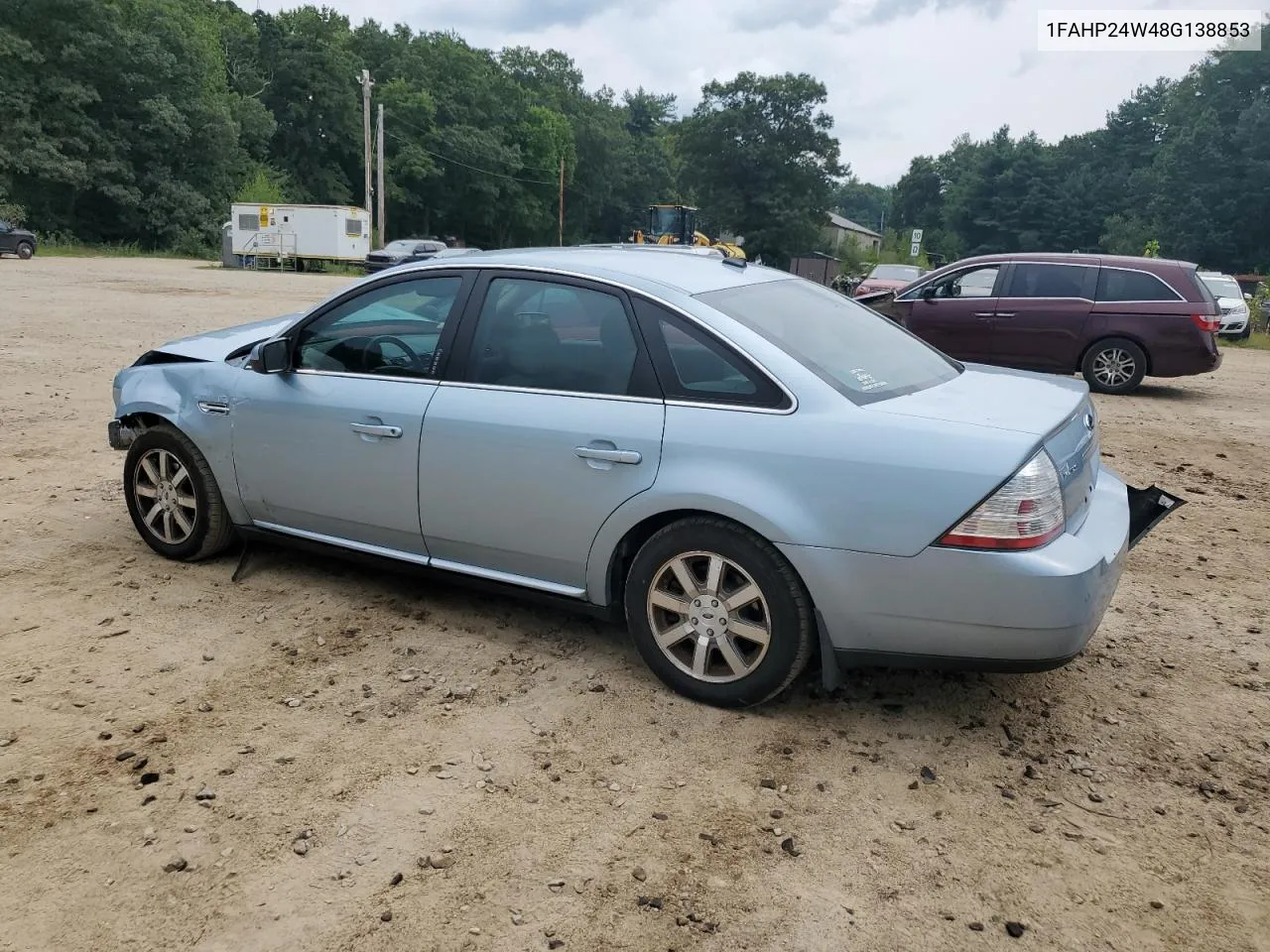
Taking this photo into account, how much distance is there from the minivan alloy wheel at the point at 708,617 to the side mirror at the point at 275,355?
2.03m

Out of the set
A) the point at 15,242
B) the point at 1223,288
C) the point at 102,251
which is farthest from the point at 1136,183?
the point at 15,242

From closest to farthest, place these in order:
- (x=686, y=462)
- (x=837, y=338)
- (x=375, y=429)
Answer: (x=686, y=462)
(x=837, y=338)
(x=375, y=429)

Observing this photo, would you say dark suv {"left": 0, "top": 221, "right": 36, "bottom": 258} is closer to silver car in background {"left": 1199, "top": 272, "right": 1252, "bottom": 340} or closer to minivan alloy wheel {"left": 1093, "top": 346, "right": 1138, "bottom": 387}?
minivan alloy wheel {"left": 1093, "top": 346, "right": 1138, "bottom": 387}

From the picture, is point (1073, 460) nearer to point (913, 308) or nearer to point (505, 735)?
point (505, 735)

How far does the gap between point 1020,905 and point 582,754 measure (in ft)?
4.60

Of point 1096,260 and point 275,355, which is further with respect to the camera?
point 1096,260

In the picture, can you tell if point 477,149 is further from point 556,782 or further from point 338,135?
point 556,782

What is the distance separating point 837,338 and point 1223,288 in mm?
22302

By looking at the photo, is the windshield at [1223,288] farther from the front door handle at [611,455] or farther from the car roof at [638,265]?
the front door handle at [611,455]

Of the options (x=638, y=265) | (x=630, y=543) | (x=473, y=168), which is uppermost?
(x=473, y=168)

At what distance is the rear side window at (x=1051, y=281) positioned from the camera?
12516 mm

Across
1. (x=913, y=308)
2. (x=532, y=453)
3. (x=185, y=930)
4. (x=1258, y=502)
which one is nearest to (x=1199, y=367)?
(x=913, y=308)

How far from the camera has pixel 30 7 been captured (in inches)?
1928

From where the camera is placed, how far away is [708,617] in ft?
12.0
